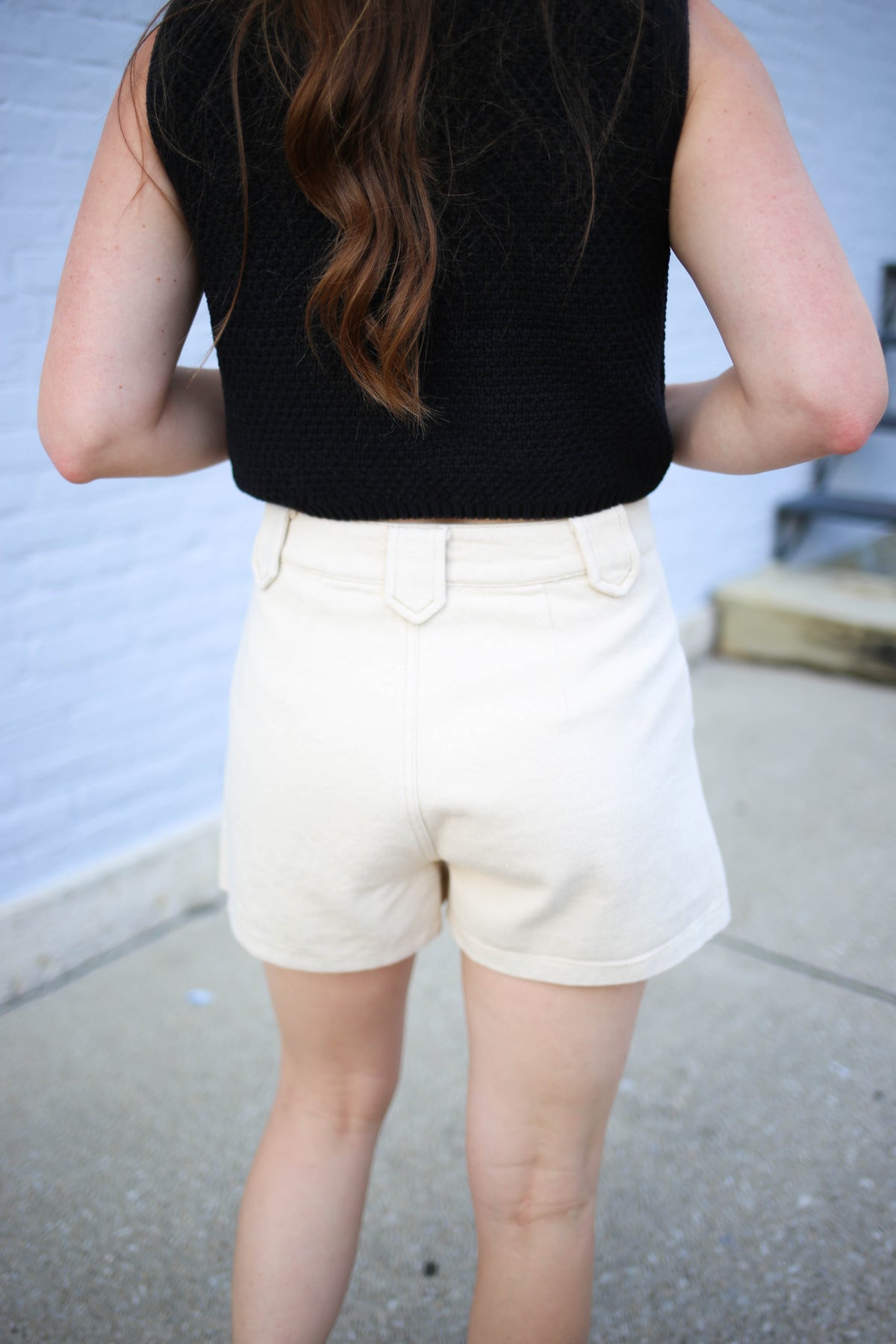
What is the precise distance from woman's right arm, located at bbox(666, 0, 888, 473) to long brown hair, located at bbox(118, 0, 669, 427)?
0.08 metres

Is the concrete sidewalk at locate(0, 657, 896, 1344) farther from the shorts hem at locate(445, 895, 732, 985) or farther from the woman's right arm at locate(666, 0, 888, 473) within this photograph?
the woman's right arm at locate(666, 0, 888, 473)

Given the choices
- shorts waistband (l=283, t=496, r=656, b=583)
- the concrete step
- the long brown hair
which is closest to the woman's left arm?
the long brown hair

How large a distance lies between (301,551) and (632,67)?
50 centimetres

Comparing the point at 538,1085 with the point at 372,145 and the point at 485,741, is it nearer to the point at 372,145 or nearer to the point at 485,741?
the point at 485,741

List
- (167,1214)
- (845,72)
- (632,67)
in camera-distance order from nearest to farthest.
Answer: (632,67) < (167,1214) < (845,72)

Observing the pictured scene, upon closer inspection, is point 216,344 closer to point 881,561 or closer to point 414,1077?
point 414,1077

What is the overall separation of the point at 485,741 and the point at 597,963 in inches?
9.8

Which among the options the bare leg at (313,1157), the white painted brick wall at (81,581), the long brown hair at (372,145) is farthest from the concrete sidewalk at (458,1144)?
the long brown hair at (372,145)

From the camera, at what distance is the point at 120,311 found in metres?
0.96

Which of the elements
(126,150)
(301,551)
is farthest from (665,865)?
(126,150)

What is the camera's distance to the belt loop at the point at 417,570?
944mm

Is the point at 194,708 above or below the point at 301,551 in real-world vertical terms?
Answer: below

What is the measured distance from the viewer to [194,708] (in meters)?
2.55

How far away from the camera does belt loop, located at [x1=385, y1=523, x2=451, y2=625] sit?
37.2 inches
